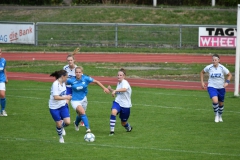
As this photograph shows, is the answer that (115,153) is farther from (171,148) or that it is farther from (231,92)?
(231,92)

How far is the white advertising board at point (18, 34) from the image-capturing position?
47375 millimetres

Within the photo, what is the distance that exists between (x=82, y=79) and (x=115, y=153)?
335 cm

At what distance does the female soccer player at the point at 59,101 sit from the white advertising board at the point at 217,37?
2982 centimetres

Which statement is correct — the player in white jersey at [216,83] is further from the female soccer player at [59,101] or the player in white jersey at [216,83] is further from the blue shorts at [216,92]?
the female soccer player at [59,101]

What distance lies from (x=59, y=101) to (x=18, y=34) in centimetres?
3187

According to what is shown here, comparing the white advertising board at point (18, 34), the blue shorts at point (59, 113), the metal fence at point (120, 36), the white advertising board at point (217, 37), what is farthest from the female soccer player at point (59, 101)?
the metal fence at point (120, 36)

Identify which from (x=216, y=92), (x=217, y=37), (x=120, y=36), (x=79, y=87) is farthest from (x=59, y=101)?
(x=120, y=36)

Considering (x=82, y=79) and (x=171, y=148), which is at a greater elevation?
(x=82, y=79)

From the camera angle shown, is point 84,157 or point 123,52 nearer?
point 84,157

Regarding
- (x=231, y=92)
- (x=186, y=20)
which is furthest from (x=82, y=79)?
(x=186, y=20)

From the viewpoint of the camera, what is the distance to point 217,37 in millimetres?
45875

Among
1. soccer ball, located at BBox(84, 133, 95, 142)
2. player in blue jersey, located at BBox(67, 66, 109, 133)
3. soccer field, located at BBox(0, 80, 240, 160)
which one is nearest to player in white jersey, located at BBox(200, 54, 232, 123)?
soccer field, located at BBox(0, 80, 240, 160)

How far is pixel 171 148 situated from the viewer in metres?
15.9

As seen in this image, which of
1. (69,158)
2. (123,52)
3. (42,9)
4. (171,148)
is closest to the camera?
(69,158)
